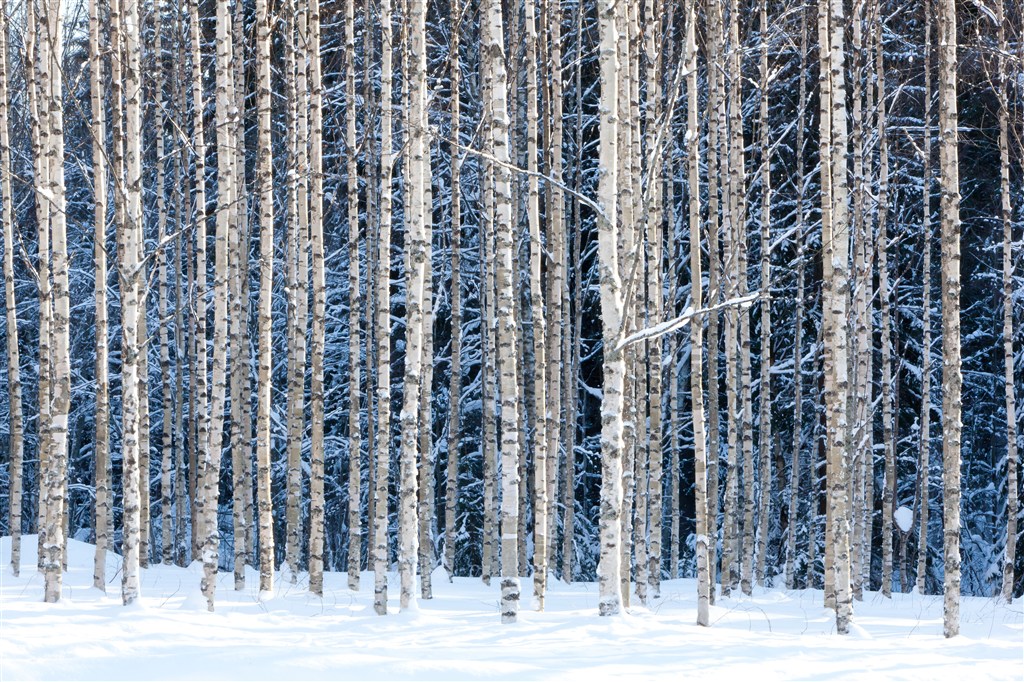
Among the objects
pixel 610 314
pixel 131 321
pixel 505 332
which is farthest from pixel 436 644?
pixel 131 321

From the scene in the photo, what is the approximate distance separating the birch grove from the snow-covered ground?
50cm

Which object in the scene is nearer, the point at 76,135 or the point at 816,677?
the point at 816,677

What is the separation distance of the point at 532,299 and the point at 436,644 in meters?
4.08

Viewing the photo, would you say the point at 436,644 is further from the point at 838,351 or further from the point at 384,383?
the point at 838,351

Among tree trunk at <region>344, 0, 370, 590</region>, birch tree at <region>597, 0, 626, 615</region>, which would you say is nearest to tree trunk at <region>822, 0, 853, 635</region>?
birch tree at <region>597, 0, 626, 615</region>

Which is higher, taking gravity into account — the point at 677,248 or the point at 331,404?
the point at 677,248

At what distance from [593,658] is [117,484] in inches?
728

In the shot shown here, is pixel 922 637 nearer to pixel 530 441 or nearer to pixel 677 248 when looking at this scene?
pixel 530 441

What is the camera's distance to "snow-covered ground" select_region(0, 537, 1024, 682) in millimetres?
6023

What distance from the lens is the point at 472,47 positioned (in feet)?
53.2

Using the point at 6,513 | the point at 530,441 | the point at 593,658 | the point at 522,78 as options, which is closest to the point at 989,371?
the point at 530,441

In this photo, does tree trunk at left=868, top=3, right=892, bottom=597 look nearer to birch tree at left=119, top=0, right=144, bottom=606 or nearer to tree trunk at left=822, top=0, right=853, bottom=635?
tree trunk at left=822, top=0, right=853, bottom=635

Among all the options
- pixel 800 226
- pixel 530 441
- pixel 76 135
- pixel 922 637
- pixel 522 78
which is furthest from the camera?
pixel 76 135

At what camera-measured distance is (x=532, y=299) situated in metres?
9.97
